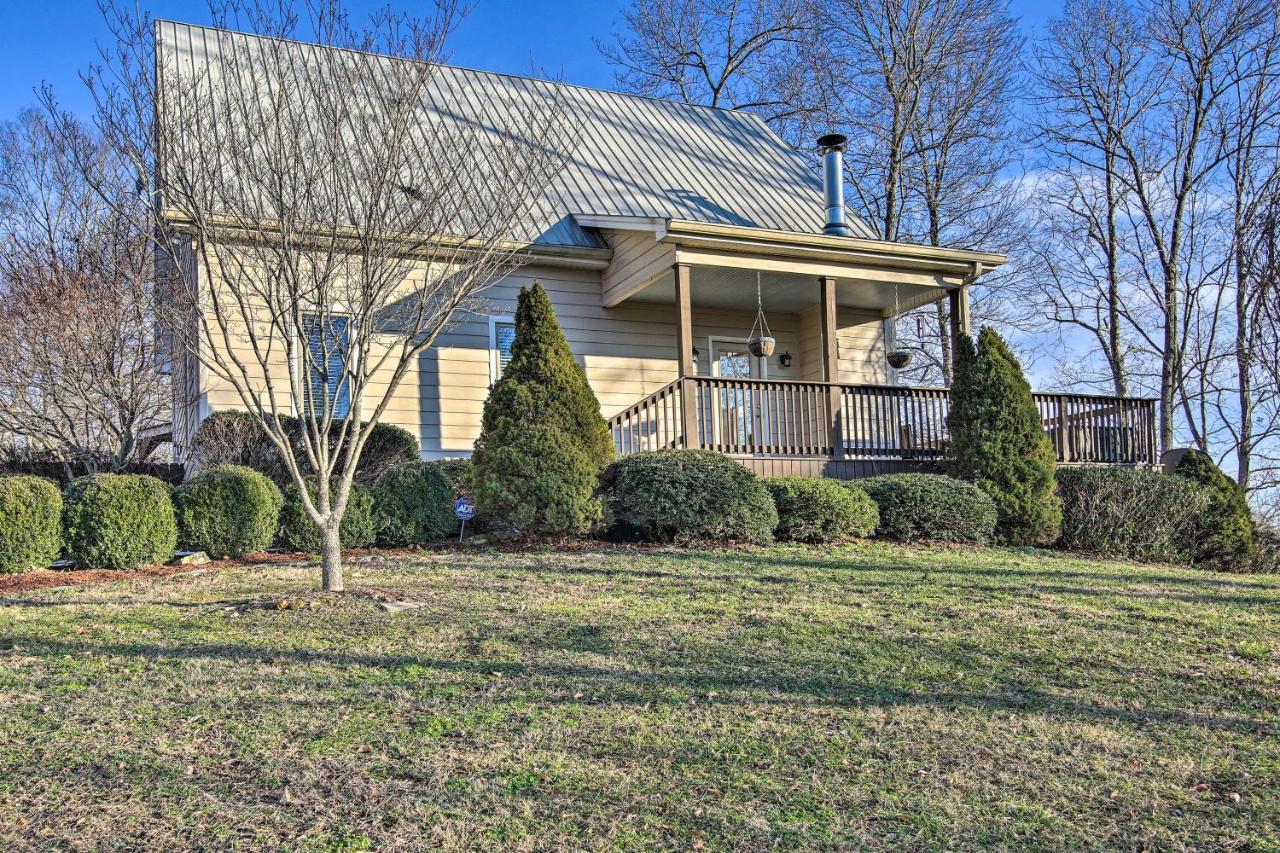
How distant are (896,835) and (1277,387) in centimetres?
438

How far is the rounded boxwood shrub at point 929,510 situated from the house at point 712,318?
1.98 metres

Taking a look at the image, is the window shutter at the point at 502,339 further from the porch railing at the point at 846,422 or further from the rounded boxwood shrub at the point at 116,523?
the rounded boxwood shrub at the point at 116,523

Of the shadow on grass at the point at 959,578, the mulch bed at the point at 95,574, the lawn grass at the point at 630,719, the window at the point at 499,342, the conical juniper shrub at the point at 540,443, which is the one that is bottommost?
the lawn grass at the point at 630,719

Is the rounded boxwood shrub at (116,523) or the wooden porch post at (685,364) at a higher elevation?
the wooden porch post at (685,364)

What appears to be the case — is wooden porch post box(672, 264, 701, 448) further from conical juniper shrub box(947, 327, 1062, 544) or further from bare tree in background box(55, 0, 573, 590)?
bare tree in background box(55, 0, 573, 590)

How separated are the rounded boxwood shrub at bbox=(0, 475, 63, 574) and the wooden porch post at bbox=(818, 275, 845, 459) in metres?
8.82

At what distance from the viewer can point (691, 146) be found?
57.1 ft

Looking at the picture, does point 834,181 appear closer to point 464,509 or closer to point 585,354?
point 585,354

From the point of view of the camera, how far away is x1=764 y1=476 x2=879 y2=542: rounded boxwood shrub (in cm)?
1038

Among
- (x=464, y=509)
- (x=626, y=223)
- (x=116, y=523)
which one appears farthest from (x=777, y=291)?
(x=116, y=523)

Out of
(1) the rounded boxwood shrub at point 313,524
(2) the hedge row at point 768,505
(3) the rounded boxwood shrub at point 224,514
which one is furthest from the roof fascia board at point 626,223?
(3) the rounded boxwood shrub at point 224,514

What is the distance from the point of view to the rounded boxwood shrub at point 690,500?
9.84 meters

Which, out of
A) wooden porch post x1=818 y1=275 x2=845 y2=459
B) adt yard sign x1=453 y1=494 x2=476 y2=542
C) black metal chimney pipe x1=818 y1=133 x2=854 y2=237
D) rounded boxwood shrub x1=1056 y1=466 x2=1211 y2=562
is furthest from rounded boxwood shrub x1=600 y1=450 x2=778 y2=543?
black metal chimney pipe x1=818 y1=133 x2=854 y2=237

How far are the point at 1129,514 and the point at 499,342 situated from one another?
809 cm
